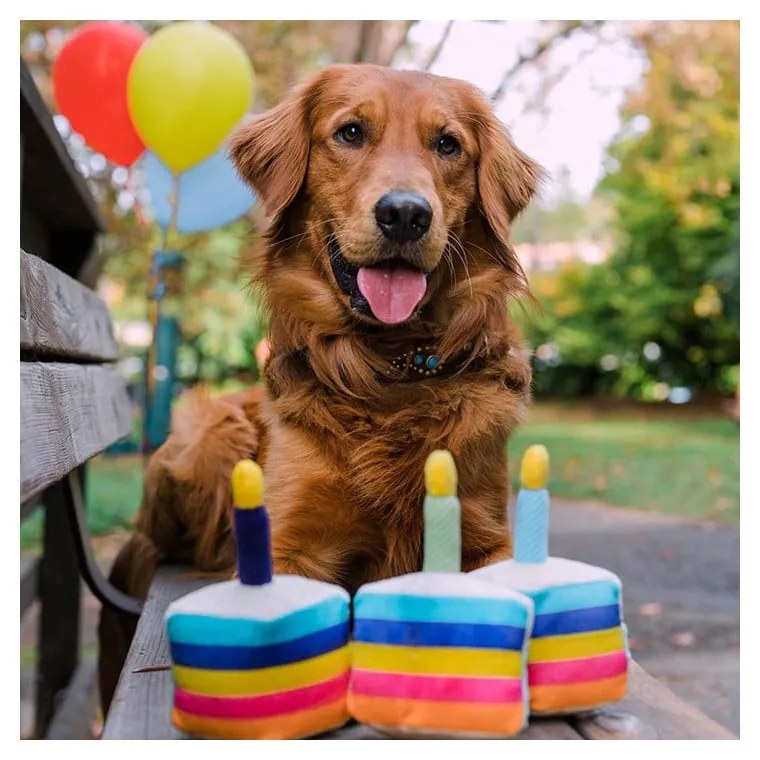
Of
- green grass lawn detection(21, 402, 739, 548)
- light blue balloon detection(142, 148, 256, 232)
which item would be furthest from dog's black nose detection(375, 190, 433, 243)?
green grass lawn detection(21, 402, 739, 548)

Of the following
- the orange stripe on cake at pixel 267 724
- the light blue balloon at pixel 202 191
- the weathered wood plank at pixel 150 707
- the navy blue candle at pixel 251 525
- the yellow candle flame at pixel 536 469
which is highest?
the light blue balloon at pixel 202 191

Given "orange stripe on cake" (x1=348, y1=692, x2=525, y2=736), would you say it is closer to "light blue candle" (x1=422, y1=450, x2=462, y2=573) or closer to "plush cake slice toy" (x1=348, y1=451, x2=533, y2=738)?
"plush cake slice toy" (x1=348, y1=451, x2=533, y2=738)

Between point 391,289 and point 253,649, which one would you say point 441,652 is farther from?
point 391,289

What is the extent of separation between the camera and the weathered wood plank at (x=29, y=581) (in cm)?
338

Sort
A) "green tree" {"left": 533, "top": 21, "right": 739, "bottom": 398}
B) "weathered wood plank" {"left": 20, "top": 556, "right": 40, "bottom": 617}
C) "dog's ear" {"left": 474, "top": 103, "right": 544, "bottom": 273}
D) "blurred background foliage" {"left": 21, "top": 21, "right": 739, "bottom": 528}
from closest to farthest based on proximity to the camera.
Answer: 1. "dog's ear" {"left": 474, "top": 103, "right": 544, "bottom": 273}
2. "weathered wood plank" {"left": 20, "top": 556, "right": 40, "bottom": 617}
3. "blurred background foliage" {"left": 21, "top": 21, "right": 739, "bottom": 528}
4. "green tree" {"left": 533, "top": 21, "right": 739, "bottom": 398}

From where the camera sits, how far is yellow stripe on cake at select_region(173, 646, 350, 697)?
1097mm

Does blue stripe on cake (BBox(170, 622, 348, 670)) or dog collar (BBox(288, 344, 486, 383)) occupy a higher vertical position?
dog collar (BBox(288, 344, 486, 383))

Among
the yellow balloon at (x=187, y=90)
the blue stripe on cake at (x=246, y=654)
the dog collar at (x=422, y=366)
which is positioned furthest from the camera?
the yellow balloon at (x=187, y=90)

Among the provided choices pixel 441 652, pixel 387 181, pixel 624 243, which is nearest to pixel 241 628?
pixel 441 652

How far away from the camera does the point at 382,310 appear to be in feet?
5.70

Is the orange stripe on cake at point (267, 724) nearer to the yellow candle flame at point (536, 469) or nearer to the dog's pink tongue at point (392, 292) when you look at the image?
the yellow candle flame at point (536, 469)

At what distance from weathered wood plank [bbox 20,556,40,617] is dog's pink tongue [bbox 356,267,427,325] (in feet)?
7.63

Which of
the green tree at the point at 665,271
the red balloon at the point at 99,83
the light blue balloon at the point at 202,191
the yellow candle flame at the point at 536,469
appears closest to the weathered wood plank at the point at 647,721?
the yellow candle flame at the point at 536,469

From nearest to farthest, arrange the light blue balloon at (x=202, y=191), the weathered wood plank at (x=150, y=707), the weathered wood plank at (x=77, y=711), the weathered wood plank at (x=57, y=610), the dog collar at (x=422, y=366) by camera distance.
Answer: the weathered wood plank at (x=150, y=707) → the dog collar at (x=422, y=366) → the weathered wood plank at (x=77, y=711) → the weathered wood plank at (x=57, y=610) → the light blue balloon at (x=202, y=191)
